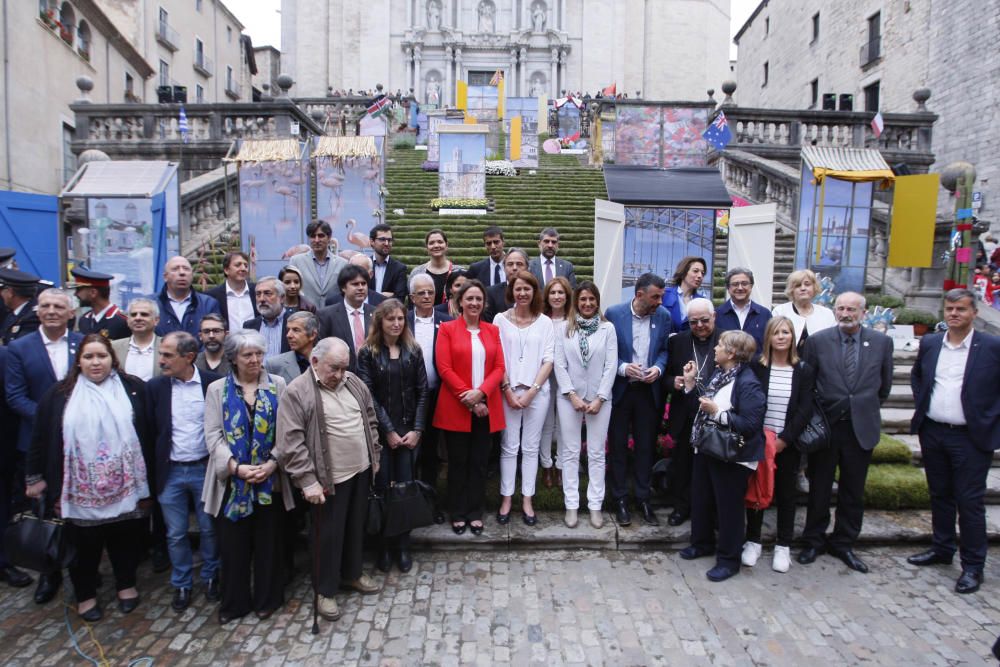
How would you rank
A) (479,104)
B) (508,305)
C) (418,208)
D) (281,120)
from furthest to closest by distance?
(479,104)
(281,120)
(418,208)
(508,305)

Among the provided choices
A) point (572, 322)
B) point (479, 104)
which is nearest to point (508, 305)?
point (572, 322)

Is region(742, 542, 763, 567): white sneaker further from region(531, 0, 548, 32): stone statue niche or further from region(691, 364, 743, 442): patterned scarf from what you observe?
region(531, 0, 548, 32): stone statue niche

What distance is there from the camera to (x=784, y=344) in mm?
4277

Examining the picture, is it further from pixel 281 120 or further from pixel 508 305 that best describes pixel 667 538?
pixel 281 120

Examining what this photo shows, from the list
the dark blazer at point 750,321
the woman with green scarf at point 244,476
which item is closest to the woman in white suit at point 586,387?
the dark blazer at point 750,321

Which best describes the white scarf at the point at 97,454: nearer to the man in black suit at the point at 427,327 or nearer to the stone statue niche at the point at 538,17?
the man in black suit at the point at 427,327

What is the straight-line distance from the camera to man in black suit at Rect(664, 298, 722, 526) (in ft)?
15.1

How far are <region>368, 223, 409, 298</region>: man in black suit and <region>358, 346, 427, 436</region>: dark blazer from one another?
1.65m

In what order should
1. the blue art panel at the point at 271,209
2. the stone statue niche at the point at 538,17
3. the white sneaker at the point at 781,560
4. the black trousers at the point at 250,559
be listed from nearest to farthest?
the black trousers at the point at 250,559
the white sneaker at the point at 781,560
the blue art panel at the point at 271,209
the stone statue niche at the point at 538,17

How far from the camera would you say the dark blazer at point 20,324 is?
178 inches

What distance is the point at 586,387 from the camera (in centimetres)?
479

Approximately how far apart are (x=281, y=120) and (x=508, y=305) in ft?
41.0

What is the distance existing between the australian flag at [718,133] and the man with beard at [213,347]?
11.5 meters

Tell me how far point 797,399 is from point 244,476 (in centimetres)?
363
